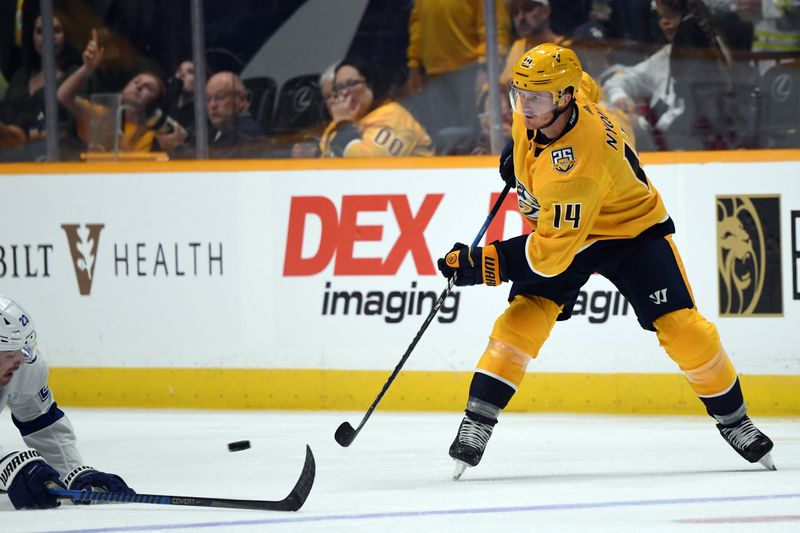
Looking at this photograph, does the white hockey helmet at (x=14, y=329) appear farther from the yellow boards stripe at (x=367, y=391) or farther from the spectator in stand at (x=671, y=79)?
the spectator in stand at (x=671, y=79)

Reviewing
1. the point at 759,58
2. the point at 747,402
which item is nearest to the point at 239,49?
the point at 759,58

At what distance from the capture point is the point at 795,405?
239 inches

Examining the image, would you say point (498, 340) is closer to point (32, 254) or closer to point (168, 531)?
point (168, 531)

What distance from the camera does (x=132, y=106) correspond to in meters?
6.98

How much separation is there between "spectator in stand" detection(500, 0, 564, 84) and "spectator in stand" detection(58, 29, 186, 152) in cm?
157

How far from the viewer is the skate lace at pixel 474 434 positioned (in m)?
4.68

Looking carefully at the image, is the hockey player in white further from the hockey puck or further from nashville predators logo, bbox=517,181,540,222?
nashville predators logo, bbox=517,181,540,222

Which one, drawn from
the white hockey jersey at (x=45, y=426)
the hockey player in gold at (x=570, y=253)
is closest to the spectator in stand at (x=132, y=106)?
the hockey player in gold at (x=570, y=253)

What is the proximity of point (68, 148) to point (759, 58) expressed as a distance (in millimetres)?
3131

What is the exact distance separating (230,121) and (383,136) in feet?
2.36

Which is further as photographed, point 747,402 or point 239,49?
point 239,49

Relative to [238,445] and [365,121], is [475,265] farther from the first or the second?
[365,121]

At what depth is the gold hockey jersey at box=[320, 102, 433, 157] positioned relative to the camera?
662 cm

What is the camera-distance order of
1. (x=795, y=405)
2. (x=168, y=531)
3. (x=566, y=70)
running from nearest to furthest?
(x=168, y=531) < (x=566, y=70) < (x=795, y=405)
